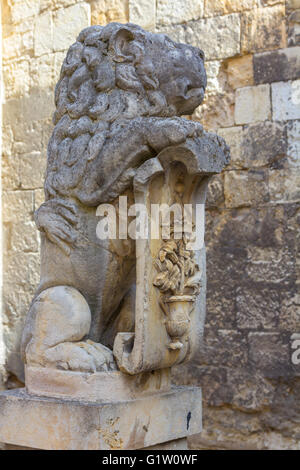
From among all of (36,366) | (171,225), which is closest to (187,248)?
(171,225)

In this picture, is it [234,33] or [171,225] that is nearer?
[171,225]

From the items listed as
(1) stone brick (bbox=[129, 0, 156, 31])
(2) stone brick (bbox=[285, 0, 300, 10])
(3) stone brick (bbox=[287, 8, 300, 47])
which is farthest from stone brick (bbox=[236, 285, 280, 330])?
(1) stone brick (bbox=[129, 0, 156, 31])

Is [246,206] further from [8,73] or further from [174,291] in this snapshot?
[8,73]

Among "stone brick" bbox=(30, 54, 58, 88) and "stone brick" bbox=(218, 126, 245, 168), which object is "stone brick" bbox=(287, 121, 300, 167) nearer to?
"stone brick" bbox=(218, 126, 245, 168)

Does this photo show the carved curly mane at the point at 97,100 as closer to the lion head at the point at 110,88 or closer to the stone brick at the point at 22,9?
the lion head at the point at 110,88

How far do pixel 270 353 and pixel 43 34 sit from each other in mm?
3151

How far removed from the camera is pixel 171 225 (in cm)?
280

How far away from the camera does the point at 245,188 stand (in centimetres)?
462

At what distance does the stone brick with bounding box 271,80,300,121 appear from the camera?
174 inches

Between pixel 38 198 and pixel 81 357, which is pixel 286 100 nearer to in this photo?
pixel 38 198

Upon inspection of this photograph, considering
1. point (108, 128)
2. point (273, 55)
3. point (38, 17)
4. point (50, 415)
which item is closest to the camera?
point (50, 415)

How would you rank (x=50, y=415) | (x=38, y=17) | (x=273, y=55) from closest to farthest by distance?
(x=50, y=415), (x=273, y=55), (x=38, y=17)

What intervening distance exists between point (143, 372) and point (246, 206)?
2.10 meters

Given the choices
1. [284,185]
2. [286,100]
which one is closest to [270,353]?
[284,185]
